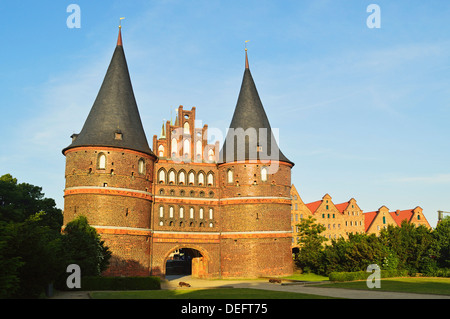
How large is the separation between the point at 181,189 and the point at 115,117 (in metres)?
9.85

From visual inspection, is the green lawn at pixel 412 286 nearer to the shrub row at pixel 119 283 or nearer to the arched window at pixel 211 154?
the shrub row at pixel 119 283

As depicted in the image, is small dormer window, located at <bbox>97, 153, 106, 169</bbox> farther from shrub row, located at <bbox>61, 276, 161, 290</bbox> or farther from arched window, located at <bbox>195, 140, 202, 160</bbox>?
shrub row, located at <bbox>61, 276, 161, 290</bbox>

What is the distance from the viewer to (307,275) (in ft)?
152

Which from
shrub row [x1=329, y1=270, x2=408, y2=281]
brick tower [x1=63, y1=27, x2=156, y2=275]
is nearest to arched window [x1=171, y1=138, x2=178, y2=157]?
brick tower [x1=63, y1=27, x2=156, y2=275]

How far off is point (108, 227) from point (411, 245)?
29489 mm

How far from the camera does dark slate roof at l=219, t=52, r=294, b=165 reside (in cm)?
4616

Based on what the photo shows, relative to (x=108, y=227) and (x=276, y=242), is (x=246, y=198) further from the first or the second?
(x=108, y=227)

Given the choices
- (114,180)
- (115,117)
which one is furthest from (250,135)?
(114,180)

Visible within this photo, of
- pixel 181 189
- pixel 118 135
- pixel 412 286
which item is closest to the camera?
pixel 412 286

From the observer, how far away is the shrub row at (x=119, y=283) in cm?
3117

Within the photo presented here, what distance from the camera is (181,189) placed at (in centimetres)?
4534

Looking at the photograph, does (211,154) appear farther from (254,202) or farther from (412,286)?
(412,286)

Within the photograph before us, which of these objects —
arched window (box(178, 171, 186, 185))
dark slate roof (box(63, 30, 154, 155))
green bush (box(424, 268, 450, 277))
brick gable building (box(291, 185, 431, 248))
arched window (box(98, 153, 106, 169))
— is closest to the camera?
arched window (box(98, 153, 106, 169))

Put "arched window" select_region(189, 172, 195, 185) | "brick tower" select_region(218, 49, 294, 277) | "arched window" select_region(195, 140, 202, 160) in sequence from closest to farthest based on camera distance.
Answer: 1. "brick tower" select_region(218, 49, 294, 277)
2. "arched window" select_region(189, 172, 195, 185)
3. "arched window" select_region(195, 140, 202, 160)
